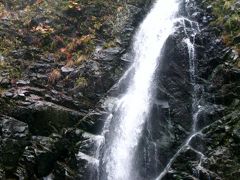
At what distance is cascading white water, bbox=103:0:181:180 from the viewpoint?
42.7 ft

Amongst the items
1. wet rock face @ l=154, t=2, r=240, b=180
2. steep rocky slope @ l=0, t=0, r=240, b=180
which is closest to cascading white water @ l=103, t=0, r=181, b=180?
steep rocky slope @ l=0, t=0, r=240, b=180

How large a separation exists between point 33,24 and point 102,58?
4092mm

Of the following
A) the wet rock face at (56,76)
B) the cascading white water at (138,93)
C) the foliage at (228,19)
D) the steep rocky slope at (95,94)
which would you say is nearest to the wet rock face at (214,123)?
the steep rocky slope at (95,94)

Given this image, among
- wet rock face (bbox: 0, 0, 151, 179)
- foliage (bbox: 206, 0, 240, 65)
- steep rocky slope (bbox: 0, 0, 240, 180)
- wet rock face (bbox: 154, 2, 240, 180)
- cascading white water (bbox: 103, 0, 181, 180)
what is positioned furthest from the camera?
foliage (bbox: 206, 0, 240, 65)

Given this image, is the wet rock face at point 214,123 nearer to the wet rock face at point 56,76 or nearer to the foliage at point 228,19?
the foliage at point 228,19

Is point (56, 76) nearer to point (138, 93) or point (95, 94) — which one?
point (95, 94)

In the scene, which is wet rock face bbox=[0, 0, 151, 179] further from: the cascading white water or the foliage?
the foliage

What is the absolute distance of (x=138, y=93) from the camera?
1462cm

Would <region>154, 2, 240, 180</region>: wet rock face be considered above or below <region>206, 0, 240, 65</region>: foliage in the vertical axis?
below

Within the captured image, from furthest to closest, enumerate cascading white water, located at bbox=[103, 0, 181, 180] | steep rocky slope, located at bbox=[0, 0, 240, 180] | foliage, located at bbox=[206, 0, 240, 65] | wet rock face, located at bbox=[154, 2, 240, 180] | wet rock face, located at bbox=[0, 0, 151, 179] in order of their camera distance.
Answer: foliage, located at bbox=[206, 0, 240, 65] < cascading white water, located at bbox=[103, 0, 181, 180] < wet rock face, located at bbox=[0, 0, 151, 179] < steep rocky slope, located at bbox=[0, 0, 240, 180] < wet rock face, located at bbox=[154, 2, 240, 180]

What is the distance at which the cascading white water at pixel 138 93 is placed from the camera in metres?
13.0

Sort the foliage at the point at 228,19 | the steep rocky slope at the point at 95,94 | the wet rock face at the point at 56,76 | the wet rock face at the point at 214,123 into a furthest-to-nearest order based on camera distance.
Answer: the foliage at the point at 228,19 → the wet rock face at the point at 56,76 → the steep rocky slope at the point at 95,94 → the wet rock face at the point at 214,123

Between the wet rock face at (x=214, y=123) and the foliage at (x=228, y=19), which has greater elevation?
the foliage at (x=228, y=19)

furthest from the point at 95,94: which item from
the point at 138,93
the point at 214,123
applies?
the point at 214,123
